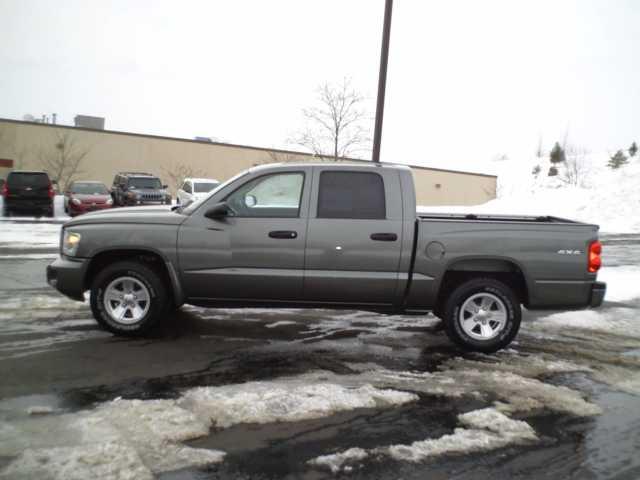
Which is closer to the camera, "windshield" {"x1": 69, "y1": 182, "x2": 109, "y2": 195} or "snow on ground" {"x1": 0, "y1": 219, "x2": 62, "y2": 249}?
"snow on ground" {"x1": 0, "y1": 219, "x2": 62, "y2": 249}

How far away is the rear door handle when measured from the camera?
5.43 metres

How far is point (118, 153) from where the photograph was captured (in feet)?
121

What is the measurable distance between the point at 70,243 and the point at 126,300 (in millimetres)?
843

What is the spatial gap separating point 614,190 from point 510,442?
111 ft

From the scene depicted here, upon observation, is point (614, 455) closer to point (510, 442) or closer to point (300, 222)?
point (510, 442)

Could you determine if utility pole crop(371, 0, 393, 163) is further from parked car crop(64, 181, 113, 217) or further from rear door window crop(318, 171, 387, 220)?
parked car crop(64, 181, 113, 217)

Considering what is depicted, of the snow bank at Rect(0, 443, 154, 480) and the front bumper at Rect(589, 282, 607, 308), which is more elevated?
the front bumper at Rect(589, 282, 607, 308)

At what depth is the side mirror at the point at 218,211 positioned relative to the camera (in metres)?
5.44

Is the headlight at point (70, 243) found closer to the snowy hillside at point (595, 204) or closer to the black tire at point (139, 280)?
the black tire at point (139, 280)

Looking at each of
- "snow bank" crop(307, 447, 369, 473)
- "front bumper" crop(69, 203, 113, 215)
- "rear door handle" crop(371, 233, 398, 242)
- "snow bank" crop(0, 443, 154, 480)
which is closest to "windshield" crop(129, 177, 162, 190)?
"front bumper" crop(69, 203, 113, 215)

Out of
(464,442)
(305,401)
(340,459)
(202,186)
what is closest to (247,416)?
(305,401)

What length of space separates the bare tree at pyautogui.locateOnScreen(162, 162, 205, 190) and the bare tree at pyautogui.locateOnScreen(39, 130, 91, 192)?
17.8ft

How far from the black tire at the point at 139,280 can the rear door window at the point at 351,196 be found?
1898mm

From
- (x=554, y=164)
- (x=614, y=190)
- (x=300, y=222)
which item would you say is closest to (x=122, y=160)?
(x=614, y=190)
